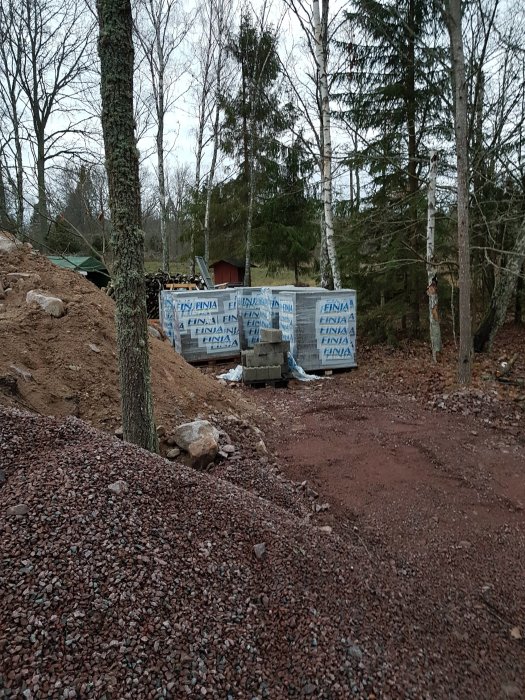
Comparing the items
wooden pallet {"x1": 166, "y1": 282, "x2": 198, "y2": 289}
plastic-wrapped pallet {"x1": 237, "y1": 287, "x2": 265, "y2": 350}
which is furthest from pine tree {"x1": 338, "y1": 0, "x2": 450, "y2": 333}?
wooden pallet {"x1": 166, "y1": 282, "x2": 198, "y2": 289}

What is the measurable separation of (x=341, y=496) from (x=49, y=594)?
270 centimetres

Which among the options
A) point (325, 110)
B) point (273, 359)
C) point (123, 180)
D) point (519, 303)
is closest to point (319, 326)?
point (273, 359)

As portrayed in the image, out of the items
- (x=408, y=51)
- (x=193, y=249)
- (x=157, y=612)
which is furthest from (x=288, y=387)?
(x=193, y=249)

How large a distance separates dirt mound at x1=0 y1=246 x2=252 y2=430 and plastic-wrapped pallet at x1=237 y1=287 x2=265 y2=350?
14.0ft

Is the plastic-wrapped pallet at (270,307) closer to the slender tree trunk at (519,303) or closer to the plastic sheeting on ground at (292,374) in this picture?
the plastic sheeting on ground at (292,374)

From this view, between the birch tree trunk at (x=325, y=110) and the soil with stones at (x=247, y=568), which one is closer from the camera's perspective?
the soil with stones at (x=247, y=568)

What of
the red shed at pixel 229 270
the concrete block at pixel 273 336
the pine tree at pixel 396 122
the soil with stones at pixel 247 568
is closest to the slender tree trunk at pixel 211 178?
the red shed at pixel 229 270

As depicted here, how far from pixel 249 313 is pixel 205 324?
1.33 meters

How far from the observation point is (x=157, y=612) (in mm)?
1997

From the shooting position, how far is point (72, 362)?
5520mm

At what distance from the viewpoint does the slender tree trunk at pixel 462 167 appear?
23.2ft

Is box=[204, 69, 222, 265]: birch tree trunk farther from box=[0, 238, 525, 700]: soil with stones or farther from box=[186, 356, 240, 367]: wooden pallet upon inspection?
box=[0, 238, 525, 700]: soil with stones

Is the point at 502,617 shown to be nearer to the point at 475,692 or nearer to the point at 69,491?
the point at 475,692

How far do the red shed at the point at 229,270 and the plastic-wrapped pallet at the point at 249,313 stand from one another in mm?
12193
